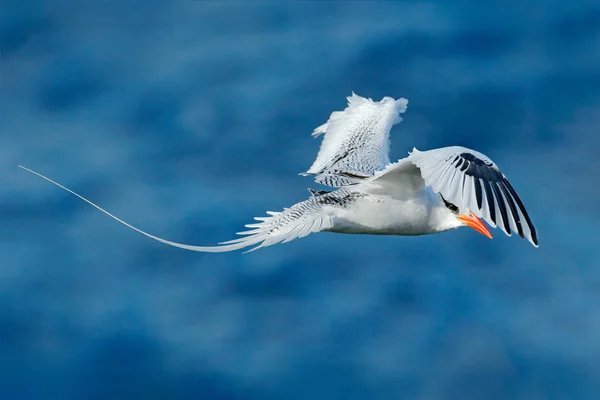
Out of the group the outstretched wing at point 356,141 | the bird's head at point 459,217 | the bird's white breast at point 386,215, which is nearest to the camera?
the bird's white breast at point 386,215

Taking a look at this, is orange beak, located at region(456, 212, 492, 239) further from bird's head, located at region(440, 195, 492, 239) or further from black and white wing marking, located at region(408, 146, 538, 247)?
black and white wing marking, located at region(408, 146, 538, 247)

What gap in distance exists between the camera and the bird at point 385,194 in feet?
29.8

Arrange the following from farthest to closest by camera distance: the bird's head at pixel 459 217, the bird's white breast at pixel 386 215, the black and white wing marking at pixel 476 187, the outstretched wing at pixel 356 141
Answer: the outstretched wing at pixel 356 141, the bird's head at pixel 459 217, the bird's white breast at pixel 386 215, the black and white wing marking at pixel 476 187

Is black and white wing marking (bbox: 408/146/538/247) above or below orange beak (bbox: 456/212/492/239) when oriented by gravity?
→ below

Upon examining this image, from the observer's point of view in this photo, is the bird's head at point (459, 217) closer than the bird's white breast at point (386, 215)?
No

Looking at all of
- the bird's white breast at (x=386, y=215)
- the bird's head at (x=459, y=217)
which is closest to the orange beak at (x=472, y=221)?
the bird's head at (x=459, y=217)

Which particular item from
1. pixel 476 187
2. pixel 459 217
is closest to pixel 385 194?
pixel 459 217

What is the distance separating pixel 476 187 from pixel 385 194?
1366 millimetres

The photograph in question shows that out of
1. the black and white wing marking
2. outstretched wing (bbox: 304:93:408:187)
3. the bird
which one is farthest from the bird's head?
the black and white wing marking

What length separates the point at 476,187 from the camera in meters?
9.11

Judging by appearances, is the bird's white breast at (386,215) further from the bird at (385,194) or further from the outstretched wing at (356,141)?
the outstretched wing at (356,141)

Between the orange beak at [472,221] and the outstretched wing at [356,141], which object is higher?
the outstretched wing at [356,141]

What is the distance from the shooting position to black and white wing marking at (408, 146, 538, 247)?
8906mm

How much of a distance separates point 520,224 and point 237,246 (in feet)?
6.92
